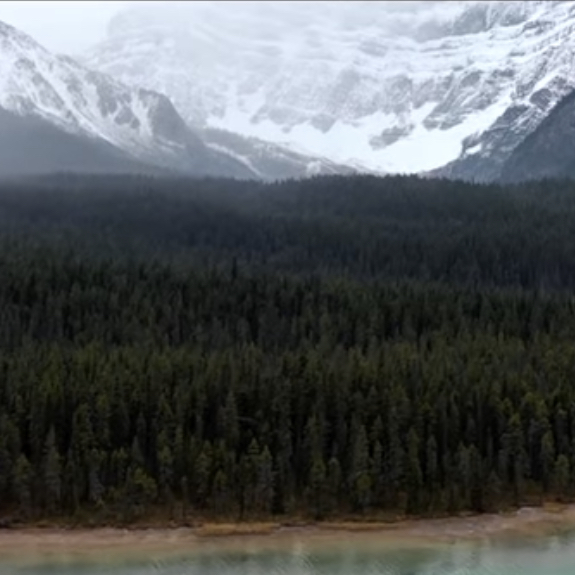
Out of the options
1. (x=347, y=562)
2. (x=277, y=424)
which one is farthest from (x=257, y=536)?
(x=277, y=424)

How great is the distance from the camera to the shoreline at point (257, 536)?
91.4m

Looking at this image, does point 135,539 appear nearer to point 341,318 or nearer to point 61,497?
point 61,497

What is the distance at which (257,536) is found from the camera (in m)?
95.2

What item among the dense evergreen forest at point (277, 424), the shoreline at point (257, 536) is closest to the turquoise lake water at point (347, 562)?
the shoreline at point (257, 536)

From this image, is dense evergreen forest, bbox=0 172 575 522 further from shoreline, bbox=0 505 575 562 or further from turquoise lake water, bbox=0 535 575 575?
turquoise lake water, bbox=0 535 575 575

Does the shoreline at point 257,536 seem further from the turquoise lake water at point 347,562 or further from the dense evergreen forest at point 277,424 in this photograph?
the dense evergreen forest at point 277,424

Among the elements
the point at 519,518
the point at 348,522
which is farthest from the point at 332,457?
the point at 519,518

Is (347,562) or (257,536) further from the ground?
(257,536)

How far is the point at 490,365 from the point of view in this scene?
122688 millimetres

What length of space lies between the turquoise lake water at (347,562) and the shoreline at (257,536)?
0.97m

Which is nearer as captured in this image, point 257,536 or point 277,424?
point 257,536

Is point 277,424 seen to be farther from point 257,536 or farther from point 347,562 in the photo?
point 347,562

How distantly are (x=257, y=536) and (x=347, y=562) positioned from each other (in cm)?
857

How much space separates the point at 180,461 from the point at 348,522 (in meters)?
13.2
